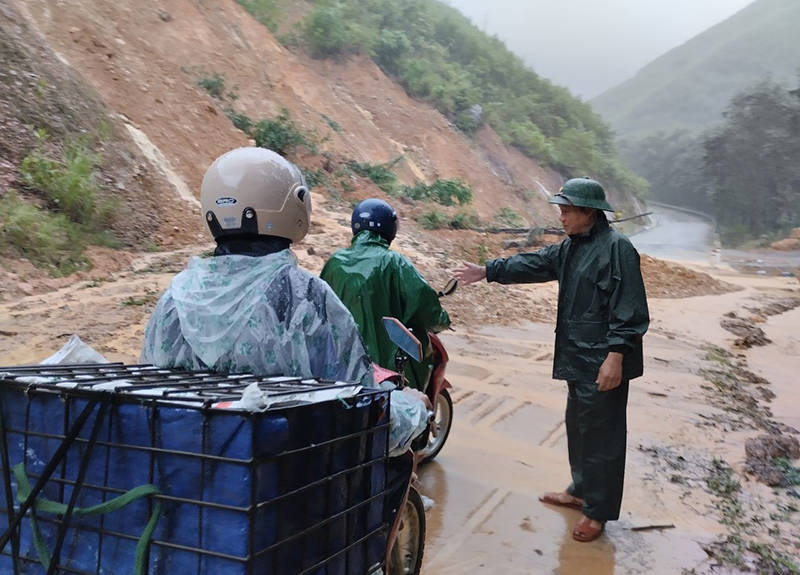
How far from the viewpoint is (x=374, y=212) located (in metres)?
4.08

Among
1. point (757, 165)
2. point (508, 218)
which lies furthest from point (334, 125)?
point (757, 165)

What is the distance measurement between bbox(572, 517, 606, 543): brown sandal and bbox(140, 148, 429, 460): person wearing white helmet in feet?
6.67

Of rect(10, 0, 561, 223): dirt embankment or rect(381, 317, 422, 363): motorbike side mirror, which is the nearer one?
rect(381, 317, 422, 363): motorbike side mirror

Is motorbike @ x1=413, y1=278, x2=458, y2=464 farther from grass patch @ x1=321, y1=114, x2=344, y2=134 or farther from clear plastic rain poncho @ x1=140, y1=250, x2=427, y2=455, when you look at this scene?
grass patch @ x1=321, y1=114, x2=344, y2=134

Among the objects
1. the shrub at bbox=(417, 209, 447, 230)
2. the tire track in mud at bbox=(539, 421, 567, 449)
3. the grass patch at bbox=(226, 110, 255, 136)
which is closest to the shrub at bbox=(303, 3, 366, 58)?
the grass patch at bbox=(226, 110, 255, 136)

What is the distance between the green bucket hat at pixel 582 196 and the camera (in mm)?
3830

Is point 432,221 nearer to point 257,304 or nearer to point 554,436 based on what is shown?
point 554,436

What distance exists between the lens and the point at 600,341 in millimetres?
3801

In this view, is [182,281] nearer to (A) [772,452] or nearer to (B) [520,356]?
(A) [772,452]

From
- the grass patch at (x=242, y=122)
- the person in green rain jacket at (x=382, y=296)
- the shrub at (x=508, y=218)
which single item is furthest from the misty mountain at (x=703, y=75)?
the person in green rain jacket at (x=382, y=296)

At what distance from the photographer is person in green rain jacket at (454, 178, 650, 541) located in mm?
3678

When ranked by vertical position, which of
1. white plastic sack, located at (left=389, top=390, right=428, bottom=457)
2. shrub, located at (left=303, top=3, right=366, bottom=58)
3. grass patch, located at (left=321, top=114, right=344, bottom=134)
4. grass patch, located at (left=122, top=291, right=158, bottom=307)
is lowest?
grass patch, located at (left=122, top=291, right=158, bottom=307)

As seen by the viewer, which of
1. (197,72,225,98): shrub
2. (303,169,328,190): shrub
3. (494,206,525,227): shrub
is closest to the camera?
(303,169,328,190): shrub

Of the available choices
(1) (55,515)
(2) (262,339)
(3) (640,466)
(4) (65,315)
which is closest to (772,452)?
(3) (640,466)
